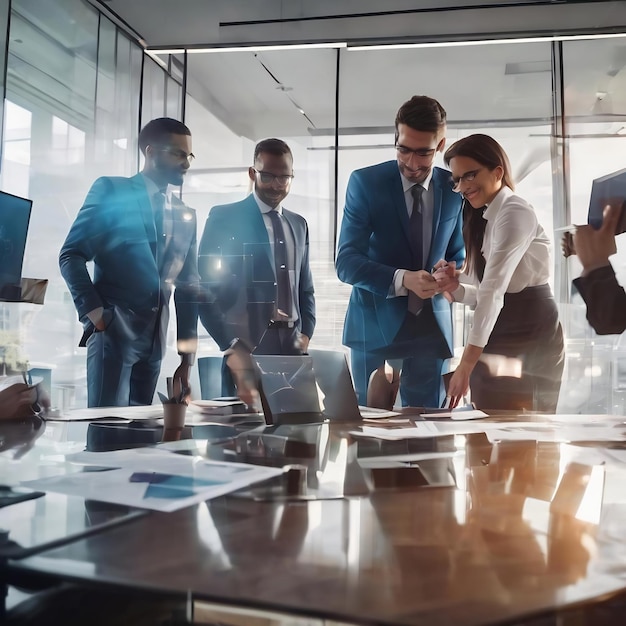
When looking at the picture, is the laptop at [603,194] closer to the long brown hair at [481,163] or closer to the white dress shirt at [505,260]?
the white dress shirt at [505,260]

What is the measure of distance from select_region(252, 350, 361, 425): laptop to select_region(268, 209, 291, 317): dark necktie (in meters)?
1.33

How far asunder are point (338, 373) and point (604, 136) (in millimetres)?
2168

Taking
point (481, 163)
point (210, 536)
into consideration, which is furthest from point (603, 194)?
point (210, 536)

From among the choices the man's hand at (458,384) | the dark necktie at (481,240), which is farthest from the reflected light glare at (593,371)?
the dark necktie at (481,240)

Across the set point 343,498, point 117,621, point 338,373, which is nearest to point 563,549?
point 343,498

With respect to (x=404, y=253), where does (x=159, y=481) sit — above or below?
below

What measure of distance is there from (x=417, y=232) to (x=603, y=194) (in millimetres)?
977

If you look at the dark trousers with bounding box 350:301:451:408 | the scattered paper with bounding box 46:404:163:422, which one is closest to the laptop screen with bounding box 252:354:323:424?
the scattered paper with bounding box 46:404:163:422

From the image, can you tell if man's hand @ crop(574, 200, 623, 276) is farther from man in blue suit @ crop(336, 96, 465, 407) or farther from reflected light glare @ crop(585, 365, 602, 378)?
man in blue suit @ crop(336, 96, 465, 407)

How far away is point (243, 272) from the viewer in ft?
11.3

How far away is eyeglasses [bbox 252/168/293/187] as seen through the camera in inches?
136

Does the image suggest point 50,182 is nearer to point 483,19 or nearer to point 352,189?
point 352,189

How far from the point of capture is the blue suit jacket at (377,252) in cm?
327

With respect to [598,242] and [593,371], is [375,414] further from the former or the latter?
[598,242]
